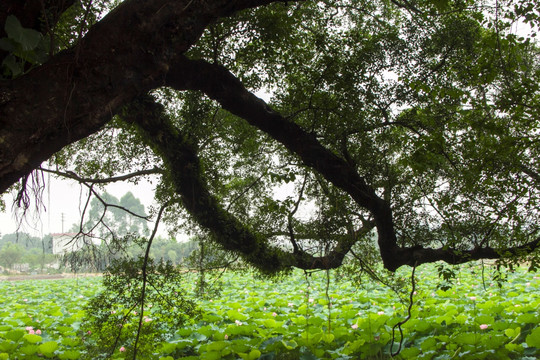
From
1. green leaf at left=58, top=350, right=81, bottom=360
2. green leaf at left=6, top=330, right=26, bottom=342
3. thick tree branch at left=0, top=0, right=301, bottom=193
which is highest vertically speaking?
thick tree branch at left=0, top=0, right=301, bottom=193

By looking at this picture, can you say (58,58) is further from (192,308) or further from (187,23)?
(192,308)

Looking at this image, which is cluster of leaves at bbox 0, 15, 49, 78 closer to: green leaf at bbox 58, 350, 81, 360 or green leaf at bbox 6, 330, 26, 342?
green leaf at bbox 58, 350, 81, 360

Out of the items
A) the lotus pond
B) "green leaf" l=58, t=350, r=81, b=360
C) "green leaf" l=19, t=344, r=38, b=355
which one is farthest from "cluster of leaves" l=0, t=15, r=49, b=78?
"green leaf" l=19, t=344, r=38, b=355

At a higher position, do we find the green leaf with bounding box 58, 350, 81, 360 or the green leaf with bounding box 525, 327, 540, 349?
the green leaf with bounding box 525, 327, 540, 349

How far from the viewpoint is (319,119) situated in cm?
370

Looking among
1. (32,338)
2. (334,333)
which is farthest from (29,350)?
(334,333)

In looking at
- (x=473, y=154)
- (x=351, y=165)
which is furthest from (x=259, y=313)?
(x=473, y=154)

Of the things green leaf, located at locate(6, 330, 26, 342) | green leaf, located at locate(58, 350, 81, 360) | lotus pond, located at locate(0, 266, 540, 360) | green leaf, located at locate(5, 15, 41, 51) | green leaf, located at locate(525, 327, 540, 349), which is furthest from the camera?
green leaf, located at locate(6, 330, 26, 342)

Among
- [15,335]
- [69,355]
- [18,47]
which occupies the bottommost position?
[69,355]

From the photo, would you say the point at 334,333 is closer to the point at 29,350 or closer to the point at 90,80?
the point at 29,350

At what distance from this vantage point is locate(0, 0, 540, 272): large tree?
2279mm

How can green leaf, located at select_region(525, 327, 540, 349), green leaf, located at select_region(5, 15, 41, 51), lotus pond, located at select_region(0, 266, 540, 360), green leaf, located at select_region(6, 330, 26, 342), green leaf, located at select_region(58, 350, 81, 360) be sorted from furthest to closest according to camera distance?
1. green leaf, located at select_region(6, 330, 26, 342)
2. green leaf, located at select_region(58, 350, 81, 360)
3. lotus pond, located at select_region(0, 266, 540, 360)
4. green leaf, located at select_region(525, 327, 540, 349)
5. green leaf, located at select_region(5, 15, 41, 51)

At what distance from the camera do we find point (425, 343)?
3.91m

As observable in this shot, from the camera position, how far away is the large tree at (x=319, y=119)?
2.28m
